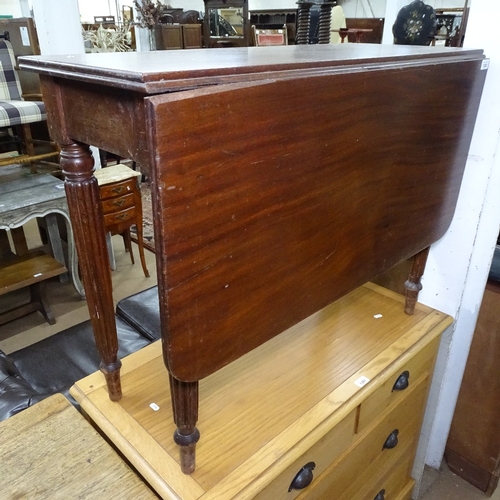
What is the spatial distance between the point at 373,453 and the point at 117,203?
6.27 ft

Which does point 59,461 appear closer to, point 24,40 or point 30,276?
point 30,276

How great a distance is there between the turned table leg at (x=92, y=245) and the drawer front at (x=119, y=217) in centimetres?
169

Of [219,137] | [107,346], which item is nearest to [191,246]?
[219,137]

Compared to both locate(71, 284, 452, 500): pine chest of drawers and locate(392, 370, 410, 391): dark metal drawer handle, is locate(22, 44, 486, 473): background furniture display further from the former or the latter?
locate(392, 370, 410, 391): dark metal drawer handle

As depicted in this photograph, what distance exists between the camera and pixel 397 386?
1139 millimetres

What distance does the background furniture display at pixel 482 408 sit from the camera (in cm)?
138

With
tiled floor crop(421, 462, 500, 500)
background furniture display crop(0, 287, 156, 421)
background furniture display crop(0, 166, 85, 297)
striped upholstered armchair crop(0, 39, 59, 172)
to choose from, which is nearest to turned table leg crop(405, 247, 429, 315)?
tiled floor crop(421, 462, 500, 500)

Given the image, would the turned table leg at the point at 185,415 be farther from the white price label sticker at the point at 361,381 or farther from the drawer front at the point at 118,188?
the drawer front at the point at 118,188

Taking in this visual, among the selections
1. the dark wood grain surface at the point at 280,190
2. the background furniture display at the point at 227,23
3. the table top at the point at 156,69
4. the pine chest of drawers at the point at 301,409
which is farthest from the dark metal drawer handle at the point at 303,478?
the background furniture display at the point at 227,23

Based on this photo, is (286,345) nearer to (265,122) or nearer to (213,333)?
(213,333)

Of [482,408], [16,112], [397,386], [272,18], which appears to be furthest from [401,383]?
[272,18]

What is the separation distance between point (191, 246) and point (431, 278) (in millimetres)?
933

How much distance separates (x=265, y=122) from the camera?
616mm

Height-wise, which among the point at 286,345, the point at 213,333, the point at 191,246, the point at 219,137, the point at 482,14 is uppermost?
the point at 482,14
